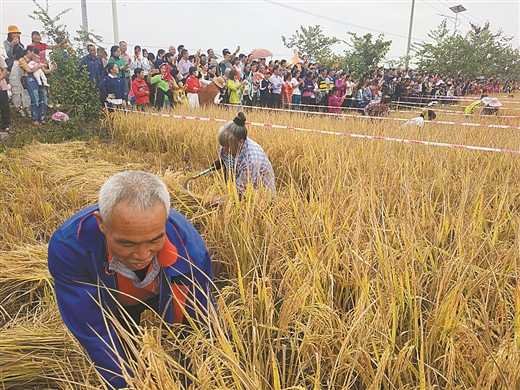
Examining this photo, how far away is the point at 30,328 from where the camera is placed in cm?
171

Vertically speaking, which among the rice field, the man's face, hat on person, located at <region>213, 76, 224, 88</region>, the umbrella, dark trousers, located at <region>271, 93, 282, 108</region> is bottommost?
the rice field

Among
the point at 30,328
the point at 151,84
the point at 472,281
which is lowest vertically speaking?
the point at 30,328

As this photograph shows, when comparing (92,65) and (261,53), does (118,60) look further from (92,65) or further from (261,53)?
(261,53)

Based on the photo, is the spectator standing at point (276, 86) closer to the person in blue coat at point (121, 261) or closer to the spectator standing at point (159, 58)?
the spectator standing at point (159, 58)

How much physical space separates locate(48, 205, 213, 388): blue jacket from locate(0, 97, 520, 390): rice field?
113 millimetres

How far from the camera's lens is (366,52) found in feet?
71.5

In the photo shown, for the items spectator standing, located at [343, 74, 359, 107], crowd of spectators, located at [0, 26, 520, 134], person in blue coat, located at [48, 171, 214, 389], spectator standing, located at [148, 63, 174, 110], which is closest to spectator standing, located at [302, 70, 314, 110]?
crowd of spectators, located at [0, 26, 520, 134]

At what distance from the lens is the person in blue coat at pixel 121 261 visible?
1.19 meters

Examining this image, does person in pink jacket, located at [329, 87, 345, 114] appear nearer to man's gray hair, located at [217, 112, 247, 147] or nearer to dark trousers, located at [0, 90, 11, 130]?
dark trousers, located at [0, 90, 11, 130]

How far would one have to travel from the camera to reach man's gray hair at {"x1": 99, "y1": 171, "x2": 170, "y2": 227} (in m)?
1.17

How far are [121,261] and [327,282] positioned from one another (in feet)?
2.66

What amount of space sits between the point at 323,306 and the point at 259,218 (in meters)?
0.95

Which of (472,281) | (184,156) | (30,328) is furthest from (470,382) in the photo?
(184,156)

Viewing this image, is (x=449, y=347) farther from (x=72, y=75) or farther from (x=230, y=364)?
(x=72, y=75)
